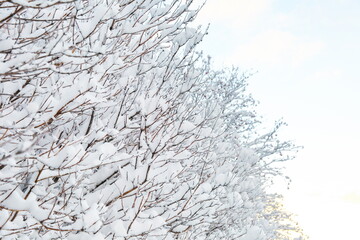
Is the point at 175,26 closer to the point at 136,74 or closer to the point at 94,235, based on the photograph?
the point at 136,74

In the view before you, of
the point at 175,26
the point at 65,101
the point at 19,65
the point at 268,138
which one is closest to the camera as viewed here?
the point at 19,65

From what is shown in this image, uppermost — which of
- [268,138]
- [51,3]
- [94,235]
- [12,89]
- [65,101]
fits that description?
[268,138]

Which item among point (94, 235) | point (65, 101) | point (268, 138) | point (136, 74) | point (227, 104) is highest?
point (227, 104)

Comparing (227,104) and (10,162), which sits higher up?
(227,104)

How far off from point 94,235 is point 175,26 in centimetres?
166

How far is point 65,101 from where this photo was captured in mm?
1827

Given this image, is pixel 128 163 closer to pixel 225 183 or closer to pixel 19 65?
pixel 19 65

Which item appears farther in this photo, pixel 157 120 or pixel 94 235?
pixel 157 120

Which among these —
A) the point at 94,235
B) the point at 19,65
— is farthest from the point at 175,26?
the point at 94,235

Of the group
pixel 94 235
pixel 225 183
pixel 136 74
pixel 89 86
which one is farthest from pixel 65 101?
pixel 225 183

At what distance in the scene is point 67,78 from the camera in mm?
2236

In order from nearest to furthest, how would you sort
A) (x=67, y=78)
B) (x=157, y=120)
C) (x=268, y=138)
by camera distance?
1. (x=67, y=78)
2. (x=157, y=120)
3. (x=268, y=138)

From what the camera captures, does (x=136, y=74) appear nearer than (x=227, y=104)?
Yes

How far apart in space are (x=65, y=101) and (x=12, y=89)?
0.30 meters
